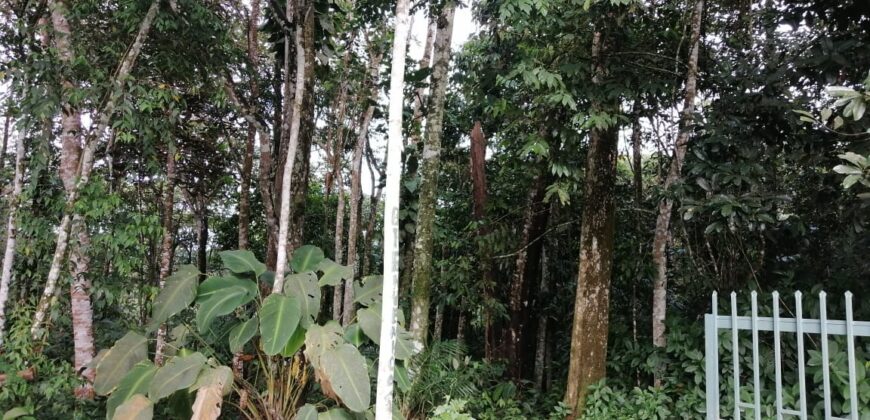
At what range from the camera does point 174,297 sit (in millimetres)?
3516

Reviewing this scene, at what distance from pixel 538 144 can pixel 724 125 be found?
133 cm

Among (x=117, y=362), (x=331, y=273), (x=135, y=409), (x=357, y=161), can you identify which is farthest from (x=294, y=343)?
(x=357, y=161)

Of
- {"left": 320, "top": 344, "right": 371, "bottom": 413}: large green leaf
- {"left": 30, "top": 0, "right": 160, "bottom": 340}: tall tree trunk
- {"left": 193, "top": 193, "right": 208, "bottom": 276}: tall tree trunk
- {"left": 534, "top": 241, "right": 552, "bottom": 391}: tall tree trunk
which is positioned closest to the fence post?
{"left": 320, "top": 344, "right": 371, "bottom": 413}: large green leaf

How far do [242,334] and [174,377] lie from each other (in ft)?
1.47

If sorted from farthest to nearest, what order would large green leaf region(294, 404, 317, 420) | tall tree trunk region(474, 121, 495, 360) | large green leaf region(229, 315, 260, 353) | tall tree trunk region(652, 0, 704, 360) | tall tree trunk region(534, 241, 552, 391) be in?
tall tree trunk region(534, 241, 552, 391) < tall tree trunk region(474, 121, 495, 360) < tall tree trunk region(652, 0, 704, 360) < large green leaf region(229, 315, 260, 353) < large green leaf region(294, 404, 317, 420)

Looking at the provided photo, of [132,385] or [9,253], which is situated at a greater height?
[9,253]

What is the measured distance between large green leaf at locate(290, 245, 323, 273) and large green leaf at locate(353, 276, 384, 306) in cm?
37

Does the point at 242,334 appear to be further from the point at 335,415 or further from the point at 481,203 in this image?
the point at 481,203

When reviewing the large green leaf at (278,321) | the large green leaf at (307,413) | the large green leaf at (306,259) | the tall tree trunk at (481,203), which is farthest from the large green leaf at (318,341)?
the tall tree trunk at (481,203)

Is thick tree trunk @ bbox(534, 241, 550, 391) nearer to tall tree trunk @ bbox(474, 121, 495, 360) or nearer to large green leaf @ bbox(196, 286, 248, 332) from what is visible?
tall tree trunk @ bbox(474, 121, 495, 360)

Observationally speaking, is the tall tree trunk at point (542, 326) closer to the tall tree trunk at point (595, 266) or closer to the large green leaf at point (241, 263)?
the tall tree trunk at point (595, 266)

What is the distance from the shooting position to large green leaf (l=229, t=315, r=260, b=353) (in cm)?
327

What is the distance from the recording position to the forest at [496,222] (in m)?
3.28

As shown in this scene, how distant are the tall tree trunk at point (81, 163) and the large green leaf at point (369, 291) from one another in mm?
2321
